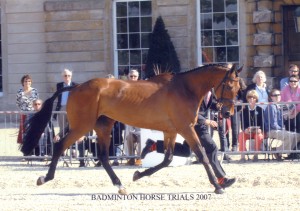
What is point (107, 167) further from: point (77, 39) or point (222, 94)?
point (77, 39)

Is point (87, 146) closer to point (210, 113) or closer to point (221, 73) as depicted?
point (210, 113)

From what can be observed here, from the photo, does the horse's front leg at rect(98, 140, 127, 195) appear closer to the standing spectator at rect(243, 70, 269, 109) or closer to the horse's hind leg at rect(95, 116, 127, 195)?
the horse's hind leg at rect(95, 116, 127, 195)

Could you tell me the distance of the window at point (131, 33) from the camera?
28.4 m

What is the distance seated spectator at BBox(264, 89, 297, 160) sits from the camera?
1727 cm

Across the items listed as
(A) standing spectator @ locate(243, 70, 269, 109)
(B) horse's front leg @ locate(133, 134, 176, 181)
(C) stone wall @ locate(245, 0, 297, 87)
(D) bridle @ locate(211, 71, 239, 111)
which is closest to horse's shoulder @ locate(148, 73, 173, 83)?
(D) bridle @ locate(211, 71, 239, 111)

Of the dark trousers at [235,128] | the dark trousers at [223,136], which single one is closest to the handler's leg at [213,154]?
the dark trousers at [223,136]

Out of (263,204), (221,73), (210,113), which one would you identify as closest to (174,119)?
(221,73)

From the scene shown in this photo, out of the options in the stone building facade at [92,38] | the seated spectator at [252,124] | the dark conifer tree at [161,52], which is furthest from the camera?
the dark conifer tree at [161,52]

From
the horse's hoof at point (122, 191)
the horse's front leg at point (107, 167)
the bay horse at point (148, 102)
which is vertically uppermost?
the bay horse at point (148, 102)

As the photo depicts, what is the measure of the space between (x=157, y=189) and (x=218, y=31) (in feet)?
44.4

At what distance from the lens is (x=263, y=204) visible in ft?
40.9

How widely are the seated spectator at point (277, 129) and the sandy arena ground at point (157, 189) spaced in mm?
395
